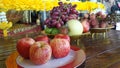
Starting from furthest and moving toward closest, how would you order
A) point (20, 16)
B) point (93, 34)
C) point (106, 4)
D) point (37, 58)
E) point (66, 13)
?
point (106, 4)
point (20, 16)
point (93, 34)
point (66, 13)
point (37, 58)

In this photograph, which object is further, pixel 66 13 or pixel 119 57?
pixel 66 13

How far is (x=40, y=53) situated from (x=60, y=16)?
1.88 feet

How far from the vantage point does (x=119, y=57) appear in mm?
782

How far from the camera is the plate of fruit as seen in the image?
1.73 feet

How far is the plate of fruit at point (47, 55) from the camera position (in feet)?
1.73

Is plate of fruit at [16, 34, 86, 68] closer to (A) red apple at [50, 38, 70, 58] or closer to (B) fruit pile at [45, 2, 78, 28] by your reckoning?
(A) red apple at [50, 38, 70, 58]

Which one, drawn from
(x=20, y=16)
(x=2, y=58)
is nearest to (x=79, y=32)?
(x=2, y=58)

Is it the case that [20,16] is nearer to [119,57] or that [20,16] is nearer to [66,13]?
[66,13]

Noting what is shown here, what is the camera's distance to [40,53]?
52 cm

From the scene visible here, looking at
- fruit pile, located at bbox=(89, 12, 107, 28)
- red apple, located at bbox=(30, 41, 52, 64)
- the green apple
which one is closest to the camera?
red apple, located at bbox=(30, 41, 52, 64)

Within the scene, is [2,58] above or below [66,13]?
below

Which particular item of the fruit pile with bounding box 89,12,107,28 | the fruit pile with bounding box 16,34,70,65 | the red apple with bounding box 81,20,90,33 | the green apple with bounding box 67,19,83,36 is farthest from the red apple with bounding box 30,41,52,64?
the fruit pile with bounding box 89,12,107,28

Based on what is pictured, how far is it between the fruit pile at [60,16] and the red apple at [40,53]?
479mm

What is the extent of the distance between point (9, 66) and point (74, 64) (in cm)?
19
